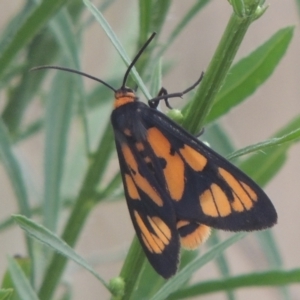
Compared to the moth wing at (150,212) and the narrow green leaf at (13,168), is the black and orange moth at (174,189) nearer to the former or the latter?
the moth wing at (150,212)

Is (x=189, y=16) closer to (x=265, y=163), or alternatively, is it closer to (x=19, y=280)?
(x=265, y=163)

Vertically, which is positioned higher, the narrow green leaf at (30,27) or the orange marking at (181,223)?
the narrow green leaf at (30,27)

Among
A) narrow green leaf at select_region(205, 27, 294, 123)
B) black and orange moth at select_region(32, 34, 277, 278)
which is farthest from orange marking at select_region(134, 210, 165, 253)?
narrow green leaf at select_region(205, 27, 294, 123)

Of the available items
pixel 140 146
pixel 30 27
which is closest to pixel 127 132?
pixel 140 146

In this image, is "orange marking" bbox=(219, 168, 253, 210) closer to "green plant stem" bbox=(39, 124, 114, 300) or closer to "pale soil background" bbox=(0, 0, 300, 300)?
"green plant stem" bbox=(39, 124, 114, 300)

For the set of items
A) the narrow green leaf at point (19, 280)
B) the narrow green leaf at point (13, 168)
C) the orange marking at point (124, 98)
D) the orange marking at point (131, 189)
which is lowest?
the narrow green leaf at point (19, 280)

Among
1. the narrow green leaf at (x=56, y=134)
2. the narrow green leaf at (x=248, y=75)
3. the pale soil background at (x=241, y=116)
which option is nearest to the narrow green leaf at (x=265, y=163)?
the narrow green leaf at (x=248, y=75)

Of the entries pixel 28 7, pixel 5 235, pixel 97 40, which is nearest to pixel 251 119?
pixel 97 40

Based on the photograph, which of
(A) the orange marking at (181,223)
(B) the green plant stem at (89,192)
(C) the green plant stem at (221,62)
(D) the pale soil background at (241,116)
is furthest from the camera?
(D) the pale soil background at (241,116)
